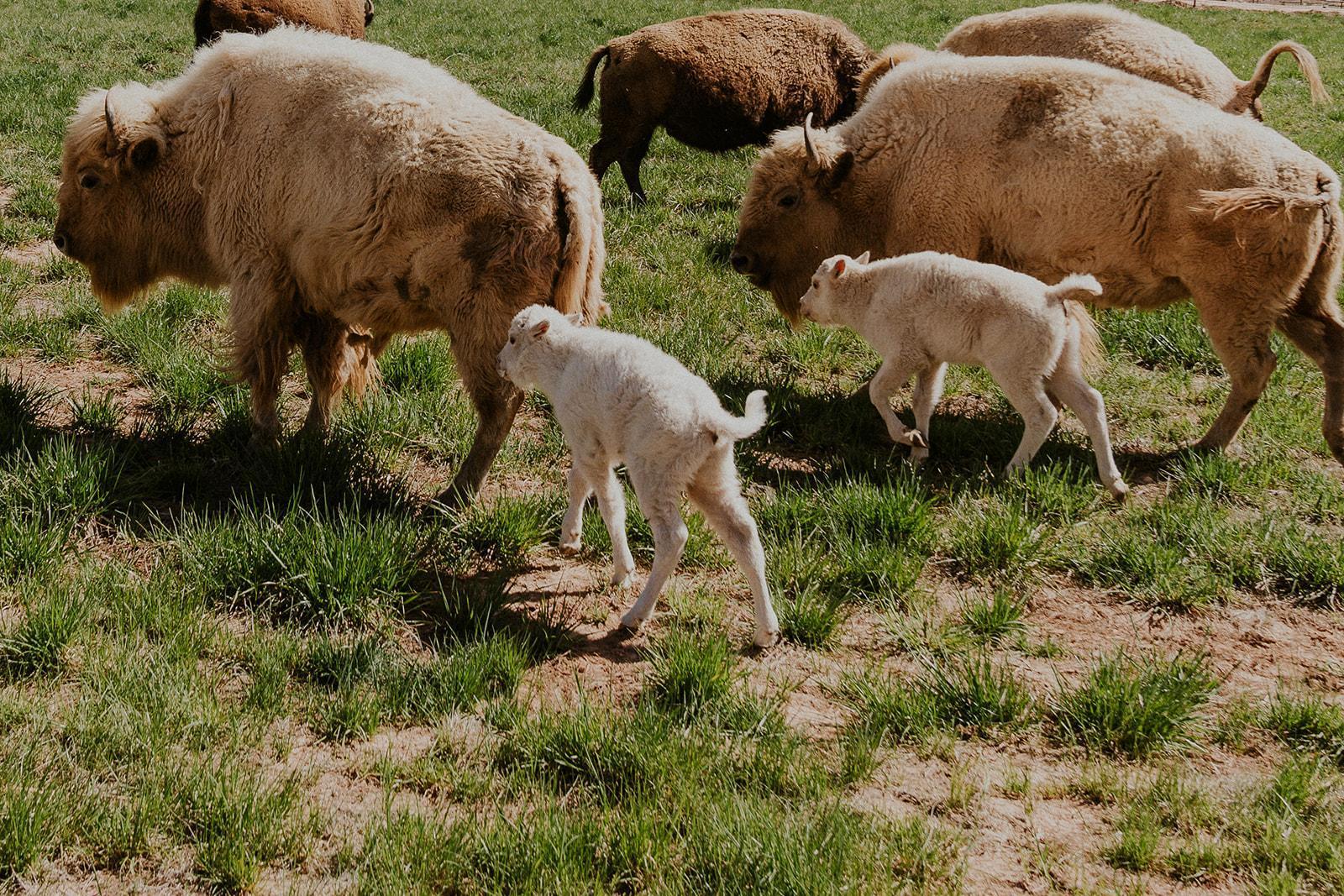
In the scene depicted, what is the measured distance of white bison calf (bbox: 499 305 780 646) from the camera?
389cm

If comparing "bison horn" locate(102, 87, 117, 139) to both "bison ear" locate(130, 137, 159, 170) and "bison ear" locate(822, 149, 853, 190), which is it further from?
"bison ear" locate(822, 149, 853, 190)

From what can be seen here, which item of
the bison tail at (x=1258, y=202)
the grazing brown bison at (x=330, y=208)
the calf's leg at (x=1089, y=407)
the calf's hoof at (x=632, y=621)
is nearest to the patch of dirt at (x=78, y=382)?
the grazing brown bison at (x=330, y=208)

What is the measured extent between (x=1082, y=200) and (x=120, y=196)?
15.6 feet

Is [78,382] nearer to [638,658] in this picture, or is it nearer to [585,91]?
[638,658]

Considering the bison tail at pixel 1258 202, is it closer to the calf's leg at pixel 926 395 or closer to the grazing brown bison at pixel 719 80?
the calf's leg at pixel 926 395

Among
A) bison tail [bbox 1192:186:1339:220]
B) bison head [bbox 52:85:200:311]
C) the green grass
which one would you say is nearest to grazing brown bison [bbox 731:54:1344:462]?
bison tail [bbox 1192:186:1339:220]

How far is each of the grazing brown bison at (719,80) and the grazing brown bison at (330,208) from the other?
4797 mm

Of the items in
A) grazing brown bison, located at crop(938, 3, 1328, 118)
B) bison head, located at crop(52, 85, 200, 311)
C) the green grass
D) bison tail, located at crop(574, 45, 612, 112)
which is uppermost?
grazing brown bison, located at crop(938, 3, 1328, 118)

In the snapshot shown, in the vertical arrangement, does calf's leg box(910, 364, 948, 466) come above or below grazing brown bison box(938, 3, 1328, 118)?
below

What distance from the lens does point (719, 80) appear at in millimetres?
10609

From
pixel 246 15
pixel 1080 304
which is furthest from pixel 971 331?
pixel 246 15

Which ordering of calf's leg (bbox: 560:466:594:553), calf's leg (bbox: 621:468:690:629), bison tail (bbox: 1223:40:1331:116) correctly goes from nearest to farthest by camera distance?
calf's leg (bbox: 621:468:690:629) < calf's leg (bbox: 560:466:594:553) < bison tail (bbox: 1223:40:1331:116)

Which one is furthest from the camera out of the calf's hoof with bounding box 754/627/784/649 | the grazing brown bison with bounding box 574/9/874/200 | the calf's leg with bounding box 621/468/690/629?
the grazing brown bison with bounding box 574/9/874/200

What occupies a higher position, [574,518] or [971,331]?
[971,331]
